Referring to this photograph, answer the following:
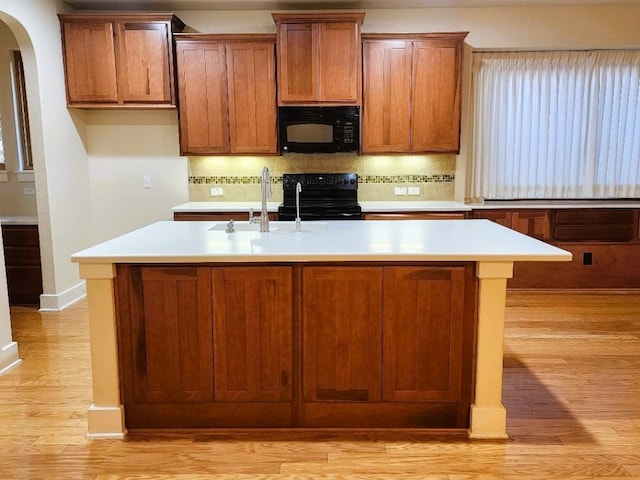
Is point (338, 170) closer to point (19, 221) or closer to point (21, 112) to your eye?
point (19, 221)

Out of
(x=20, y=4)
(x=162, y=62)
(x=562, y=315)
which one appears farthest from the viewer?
(x=162, y=62)

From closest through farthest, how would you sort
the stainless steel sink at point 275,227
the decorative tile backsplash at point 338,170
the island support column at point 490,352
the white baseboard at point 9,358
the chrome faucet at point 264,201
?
the island support column at point 490,352
the chrome faucet at point 264,201
the stainless steel sink at point 275,227
the white baseboard at point 9,358
the decorative tile backsplash at point 338,170

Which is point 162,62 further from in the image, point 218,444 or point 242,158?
point 218,444

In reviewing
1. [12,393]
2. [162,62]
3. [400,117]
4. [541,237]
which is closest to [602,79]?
[541,237]

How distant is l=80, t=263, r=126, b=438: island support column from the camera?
2160 mm

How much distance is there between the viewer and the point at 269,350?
7.41ft

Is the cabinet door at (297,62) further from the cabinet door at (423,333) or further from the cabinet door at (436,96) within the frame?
the cabinet door at (423,333)

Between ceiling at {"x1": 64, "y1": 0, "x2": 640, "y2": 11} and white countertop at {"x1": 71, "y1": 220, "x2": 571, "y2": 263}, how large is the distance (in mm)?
2580

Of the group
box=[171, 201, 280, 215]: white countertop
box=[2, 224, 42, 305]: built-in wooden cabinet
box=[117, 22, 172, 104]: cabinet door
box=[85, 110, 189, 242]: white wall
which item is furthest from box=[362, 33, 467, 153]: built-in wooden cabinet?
box=[2, 224, 42, 305]: built-in wooden cabinet

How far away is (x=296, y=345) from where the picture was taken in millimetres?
2258

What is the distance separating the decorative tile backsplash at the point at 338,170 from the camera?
486cm

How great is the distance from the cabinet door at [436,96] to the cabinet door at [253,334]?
8.99ft

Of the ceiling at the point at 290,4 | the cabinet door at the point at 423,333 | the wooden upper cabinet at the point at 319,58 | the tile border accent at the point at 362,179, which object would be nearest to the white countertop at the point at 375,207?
the tile border accent at the point at 362,179

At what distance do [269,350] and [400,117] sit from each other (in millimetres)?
2876
